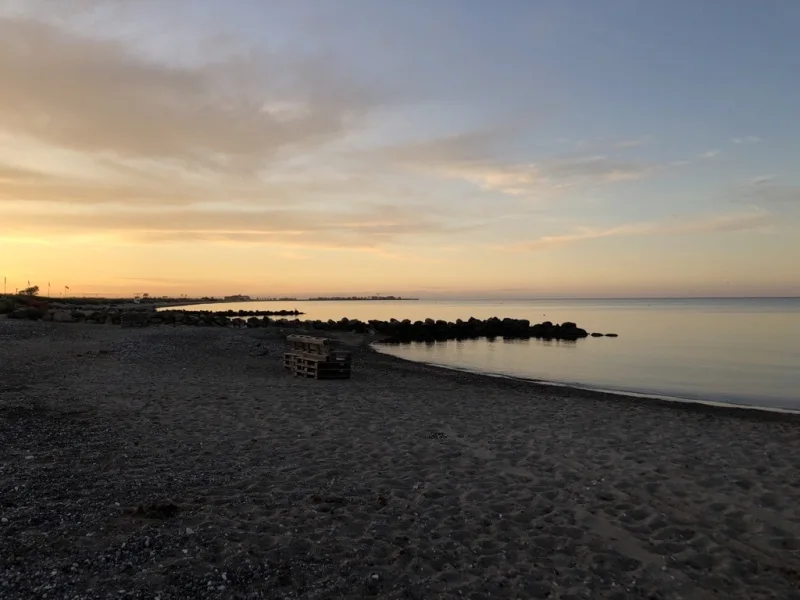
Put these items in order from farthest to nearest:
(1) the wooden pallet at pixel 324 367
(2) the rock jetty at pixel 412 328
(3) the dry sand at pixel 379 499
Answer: (2) the rock jetty at pixel 412 328, (1) the wooden pallet at pixel 324 367, (3) the dry sand at pixel 379 499

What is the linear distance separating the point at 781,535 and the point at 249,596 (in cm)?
549

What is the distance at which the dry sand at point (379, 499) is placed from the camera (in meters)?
4.70

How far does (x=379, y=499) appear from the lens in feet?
21.2

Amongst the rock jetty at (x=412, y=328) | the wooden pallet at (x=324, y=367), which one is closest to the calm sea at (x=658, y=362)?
the rock jetty at (x=412, y=328)

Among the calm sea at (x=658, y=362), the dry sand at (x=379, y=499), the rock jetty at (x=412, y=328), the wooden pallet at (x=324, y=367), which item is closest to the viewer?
the dry sand at (x=379, y=499)

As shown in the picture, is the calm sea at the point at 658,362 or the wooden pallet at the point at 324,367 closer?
the wooden pallet at the point at 324,367

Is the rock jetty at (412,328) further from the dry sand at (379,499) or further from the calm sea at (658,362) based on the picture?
the dry sand at (379,499)

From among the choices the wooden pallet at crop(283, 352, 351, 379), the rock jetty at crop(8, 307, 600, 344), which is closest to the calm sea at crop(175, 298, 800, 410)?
the rock jetty at crop(8, 307, 600, 344)

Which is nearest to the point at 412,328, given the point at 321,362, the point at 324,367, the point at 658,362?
the point at 658,362

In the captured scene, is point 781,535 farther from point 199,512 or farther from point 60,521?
point 60,521

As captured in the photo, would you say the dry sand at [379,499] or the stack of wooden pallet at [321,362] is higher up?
the stack of wooden pallet at [321,362]

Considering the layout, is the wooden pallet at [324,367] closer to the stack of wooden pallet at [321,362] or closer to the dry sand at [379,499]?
the stack of wooden pallet at [321,362]

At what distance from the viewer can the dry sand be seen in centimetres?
470

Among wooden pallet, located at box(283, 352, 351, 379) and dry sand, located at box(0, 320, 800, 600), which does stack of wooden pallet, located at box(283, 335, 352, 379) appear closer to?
wooden pallet, located at box(283, 352, 351, 379)
